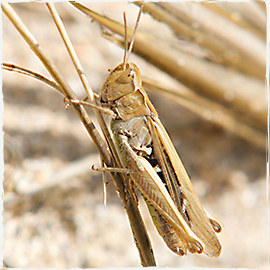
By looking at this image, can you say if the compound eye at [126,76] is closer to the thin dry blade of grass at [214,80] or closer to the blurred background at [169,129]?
the blurred background at [169,129]

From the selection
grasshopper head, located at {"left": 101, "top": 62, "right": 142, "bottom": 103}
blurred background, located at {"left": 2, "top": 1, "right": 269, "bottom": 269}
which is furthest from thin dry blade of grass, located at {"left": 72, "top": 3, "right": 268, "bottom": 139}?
grasshopper head, located at {"left": 101, "top": 62, "right": 142, "bottom": 103}

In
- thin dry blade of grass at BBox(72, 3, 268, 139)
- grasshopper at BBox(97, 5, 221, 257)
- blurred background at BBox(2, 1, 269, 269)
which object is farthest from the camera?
thin dry blade of grass at BBox(72, 3, 268, 139)

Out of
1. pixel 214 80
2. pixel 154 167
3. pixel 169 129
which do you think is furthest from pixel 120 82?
pixel 169 129

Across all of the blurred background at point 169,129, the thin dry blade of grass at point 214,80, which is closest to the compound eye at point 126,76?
the blurred background at point 169,129

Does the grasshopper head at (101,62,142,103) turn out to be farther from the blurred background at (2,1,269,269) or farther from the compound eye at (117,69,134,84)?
the blurred background at (2,1,269,269)

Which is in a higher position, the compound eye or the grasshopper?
the compound eye

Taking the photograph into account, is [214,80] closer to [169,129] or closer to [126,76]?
[169,129]
